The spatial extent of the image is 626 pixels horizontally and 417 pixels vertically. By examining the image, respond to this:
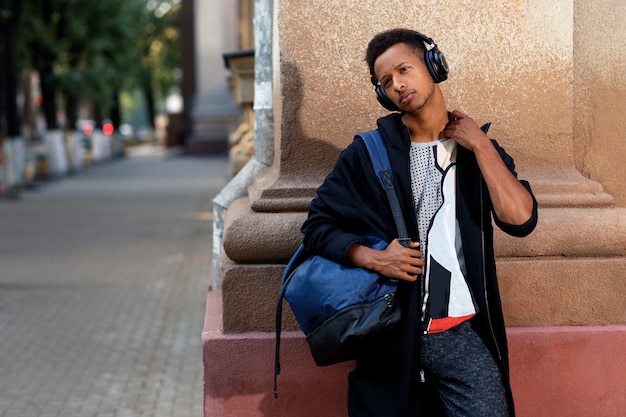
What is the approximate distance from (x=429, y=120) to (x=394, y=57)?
23cm

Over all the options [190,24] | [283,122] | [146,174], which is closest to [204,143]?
[146,174]

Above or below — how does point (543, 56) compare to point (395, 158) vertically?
above

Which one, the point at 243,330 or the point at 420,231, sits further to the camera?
the point at 243,330

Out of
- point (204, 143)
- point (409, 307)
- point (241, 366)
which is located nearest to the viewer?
point (409, 307)

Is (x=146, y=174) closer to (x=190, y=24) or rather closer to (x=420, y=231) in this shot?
(x=190, y=24)

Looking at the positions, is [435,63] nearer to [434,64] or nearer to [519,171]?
[434,64]

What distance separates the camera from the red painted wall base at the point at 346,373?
3914 millimetres

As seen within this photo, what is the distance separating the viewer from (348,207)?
309cm

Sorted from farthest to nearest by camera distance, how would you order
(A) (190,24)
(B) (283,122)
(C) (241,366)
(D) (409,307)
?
(A) (190,24)
(B) (283,122)
(C) (241,366)
(D) (409,307)

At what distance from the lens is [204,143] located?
40062 mm

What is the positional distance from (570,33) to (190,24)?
49505 mm

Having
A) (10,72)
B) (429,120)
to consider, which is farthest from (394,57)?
(10,72)

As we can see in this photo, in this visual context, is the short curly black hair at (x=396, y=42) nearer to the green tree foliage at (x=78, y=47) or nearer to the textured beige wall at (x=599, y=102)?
the textured beige wall at (x=599, y=102)

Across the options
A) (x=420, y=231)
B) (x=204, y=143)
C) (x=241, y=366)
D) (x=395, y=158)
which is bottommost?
(x=204, y=143)
